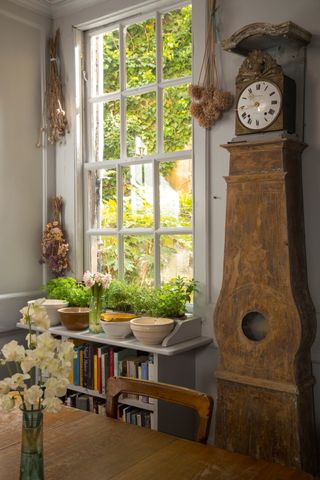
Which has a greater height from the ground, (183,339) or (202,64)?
(202,64)

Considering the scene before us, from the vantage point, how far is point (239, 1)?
2908 mm

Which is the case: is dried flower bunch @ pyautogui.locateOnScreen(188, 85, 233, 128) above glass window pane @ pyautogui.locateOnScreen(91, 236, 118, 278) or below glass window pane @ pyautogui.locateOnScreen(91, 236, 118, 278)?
above

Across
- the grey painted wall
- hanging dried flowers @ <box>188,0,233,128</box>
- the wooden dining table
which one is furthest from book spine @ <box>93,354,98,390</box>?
hanging dried flowers @ <box>188,0,233,128</box>

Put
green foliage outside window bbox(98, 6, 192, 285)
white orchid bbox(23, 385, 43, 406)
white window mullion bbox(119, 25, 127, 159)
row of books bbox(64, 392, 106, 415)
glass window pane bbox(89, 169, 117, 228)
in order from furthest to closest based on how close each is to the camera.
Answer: glass window pane bbox(89, 169, 117, 228)
white window mullion bbox(119, 25, 127, 159)
green foliage outside window bbox(98, 6, 192, 285)
row of books bbox(64, 392, 106, 415)
white orchid bbox(23, 385, 43, 406)

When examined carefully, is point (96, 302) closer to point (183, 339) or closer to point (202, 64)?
point (183, 339)

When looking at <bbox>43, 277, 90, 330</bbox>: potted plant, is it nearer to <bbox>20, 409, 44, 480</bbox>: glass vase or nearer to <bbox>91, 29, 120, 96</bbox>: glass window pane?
<bbox>91, 29, 120, 96</bbox>: glass window pane

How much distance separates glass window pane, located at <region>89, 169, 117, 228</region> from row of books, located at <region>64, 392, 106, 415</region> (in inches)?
43.2

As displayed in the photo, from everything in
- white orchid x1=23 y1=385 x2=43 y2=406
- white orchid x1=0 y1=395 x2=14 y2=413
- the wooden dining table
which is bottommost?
the wooden dining table

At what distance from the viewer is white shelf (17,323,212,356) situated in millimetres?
2799

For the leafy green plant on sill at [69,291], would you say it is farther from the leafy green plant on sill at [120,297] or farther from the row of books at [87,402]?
the row of books at [87,402]

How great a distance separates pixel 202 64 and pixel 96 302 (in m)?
1.44

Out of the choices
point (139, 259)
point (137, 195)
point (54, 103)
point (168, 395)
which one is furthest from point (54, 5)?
point (168, 395)

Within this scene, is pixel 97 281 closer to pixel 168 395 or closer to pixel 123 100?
pixel 123 100

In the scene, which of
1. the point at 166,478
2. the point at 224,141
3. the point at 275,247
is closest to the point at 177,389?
the point at 166,478
